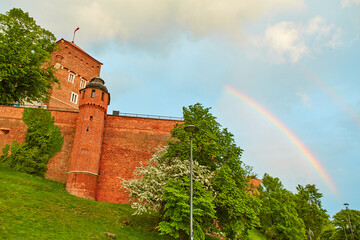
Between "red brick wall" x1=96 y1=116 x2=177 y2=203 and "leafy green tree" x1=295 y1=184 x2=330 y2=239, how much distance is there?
25.5m

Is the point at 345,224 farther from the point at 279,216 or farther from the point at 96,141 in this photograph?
the point at 96,141

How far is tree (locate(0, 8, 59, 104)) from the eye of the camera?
36688 mm

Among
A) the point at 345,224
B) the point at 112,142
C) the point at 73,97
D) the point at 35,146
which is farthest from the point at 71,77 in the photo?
the point at 345,224

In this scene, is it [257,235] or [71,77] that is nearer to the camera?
[257,235]

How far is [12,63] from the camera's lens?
36.8 m

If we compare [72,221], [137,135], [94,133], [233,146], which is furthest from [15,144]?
[233,146]

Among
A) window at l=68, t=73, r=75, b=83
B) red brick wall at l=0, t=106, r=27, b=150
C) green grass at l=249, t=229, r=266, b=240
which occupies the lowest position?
green grass at l=249, t=229, r=266, b=240

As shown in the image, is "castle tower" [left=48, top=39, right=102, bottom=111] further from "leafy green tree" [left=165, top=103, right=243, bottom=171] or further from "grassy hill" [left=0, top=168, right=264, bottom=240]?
"leafy green tree" [left=165, top=103, right=243, bottom=171]

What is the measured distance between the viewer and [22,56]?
122 ft

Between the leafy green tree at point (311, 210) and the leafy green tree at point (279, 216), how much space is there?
795cm

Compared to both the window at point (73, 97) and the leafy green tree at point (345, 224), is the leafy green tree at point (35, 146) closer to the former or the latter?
the window at point (73, 97)

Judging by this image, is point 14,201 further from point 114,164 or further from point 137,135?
point 137,135

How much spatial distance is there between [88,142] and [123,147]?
17.0 feet

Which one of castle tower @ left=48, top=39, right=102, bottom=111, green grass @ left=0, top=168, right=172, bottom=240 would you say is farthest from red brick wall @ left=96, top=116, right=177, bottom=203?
castle tower @ left=48, top=39, right=102, bottom=111
